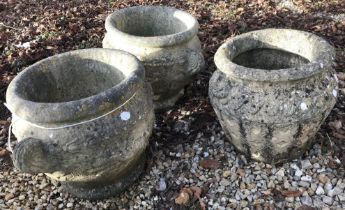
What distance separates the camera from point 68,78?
344 cm

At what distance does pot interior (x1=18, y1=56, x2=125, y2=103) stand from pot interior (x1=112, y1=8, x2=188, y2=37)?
2.76ft

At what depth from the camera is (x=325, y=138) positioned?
3.57m

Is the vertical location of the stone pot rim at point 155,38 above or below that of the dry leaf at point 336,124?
above

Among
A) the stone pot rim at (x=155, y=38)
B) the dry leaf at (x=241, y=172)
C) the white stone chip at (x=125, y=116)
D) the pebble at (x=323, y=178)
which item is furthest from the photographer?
the stone pot rim at (x=155, y=38)

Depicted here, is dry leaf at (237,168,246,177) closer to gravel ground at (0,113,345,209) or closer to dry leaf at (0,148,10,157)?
gravel ground at (0,113,345,209)

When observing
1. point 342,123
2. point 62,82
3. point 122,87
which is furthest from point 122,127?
point 342,123

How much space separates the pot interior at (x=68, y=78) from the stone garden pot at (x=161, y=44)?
16.2 inches

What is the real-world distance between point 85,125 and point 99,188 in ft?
2.43

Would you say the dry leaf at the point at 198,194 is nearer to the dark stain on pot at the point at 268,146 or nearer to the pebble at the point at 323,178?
the dark stain on pot at the point at 268,146

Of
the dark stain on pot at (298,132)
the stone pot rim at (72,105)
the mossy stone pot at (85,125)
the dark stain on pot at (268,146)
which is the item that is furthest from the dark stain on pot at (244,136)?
the stone pot rim at (72,105)

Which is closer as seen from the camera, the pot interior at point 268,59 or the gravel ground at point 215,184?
the gravel ground at point 215,184

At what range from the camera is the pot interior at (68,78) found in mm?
3215

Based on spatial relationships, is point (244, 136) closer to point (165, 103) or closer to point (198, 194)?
point (198, 194)

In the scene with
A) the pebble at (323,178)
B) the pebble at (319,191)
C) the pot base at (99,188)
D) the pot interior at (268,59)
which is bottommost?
the pot base at (99,188)
